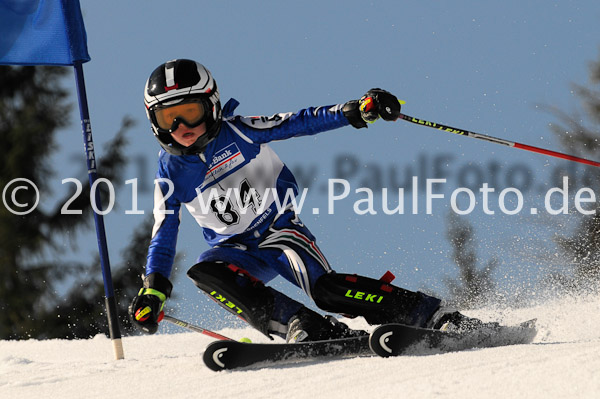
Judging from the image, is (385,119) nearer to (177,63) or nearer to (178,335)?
(177,63)

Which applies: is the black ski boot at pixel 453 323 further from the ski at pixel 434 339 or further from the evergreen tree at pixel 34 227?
the evergreen tree at pixel 34 227

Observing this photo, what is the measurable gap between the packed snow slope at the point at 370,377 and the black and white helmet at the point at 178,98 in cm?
133

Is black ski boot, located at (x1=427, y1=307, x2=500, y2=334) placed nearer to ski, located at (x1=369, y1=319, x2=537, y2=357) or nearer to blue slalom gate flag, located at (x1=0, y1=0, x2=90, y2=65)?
ski, located at (x1=369, y1=319, x2=537, y2=357)

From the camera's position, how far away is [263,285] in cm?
422

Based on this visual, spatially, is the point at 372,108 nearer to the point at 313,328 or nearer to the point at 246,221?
the point at 246,221

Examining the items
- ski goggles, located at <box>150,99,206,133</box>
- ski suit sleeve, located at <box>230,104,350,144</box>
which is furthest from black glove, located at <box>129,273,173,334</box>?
ski suit sleeve, located at <box>230,104,350,144</box>

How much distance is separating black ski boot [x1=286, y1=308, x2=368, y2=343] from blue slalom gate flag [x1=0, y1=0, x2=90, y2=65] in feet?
11.5

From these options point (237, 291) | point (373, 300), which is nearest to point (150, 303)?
point (237, 291)

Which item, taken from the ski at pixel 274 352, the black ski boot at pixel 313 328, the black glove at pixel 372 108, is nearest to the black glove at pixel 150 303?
the ski at pixel 274 352

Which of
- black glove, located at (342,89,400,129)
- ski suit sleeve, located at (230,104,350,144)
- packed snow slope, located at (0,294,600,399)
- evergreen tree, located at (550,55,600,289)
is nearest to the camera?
packed snow slope, located at (0,294,600,399)

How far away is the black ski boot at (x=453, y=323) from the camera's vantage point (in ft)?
13.5

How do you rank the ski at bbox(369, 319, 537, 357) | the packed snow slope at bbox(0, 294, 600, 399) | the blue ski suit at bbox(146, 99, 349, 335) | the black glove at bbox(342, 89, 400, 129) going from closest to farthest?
1. the packed snow slope at bbox(0, 294, 600, 399)
2. the ski at bbox(369, 319, 537, 357)
3. the black glove at bbox(342, 89, 400, 129)
4. the blue ski suit at bbox(146, 99, 349, 335)

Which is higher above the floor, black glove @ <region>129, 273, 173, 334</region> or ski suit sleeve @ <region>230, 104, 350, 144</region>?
ski suit sleeve @ <region>230, 104, 350, 144</region>

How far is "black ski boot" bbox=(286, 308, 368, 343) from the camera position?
4.05 m
